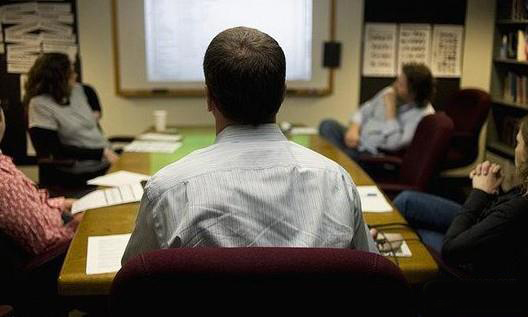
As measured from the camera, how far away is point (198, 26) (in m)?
4.72

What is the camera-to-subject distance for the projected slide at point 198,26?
4691mm

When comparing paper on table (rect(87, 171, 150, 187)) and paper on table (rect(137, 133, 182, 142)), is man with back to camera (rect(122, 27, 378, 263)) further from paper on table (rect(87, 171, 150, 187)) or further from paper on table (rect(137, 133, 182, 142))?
paper on table (rect(137, 133, 182, 142))

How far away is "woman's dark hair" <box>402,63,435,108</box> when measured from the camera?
12.8 feet

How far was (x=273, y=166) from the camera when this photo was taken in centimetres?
116

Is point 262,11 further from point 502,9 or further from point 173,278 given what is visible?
point 173,278

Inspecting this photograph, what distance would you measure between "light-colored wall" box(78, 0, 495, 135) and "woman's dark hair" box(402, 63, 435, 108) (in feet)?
3.45

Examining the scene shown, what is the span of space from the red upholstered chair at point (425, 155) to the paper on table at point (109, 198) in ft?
4.31

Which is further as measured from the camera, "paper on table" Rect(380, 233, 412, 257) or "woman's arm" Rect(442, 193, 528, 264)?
"woman's arm" Rect(442, 193, 528, 264)

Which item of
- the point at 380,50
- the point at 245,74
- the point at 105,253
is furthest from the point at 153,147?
the point at 380,50

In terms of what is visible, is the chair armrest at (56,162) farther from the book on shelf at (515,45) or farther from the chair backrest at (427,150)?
the book on shelf at (515,45)

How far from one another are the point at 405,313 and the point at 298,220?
0.28m

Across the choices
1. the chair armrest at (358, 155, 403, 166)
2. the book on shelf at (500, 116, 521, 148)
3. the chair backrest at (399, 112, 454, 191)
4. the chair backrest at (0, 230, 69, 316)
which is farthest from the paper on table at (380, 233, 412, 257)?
the book on shelf at (500, 116, 521, 148)

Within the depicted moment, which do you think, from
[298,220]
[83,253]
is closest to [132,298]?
[298,220]

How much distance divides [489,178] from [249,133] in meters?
1.25
